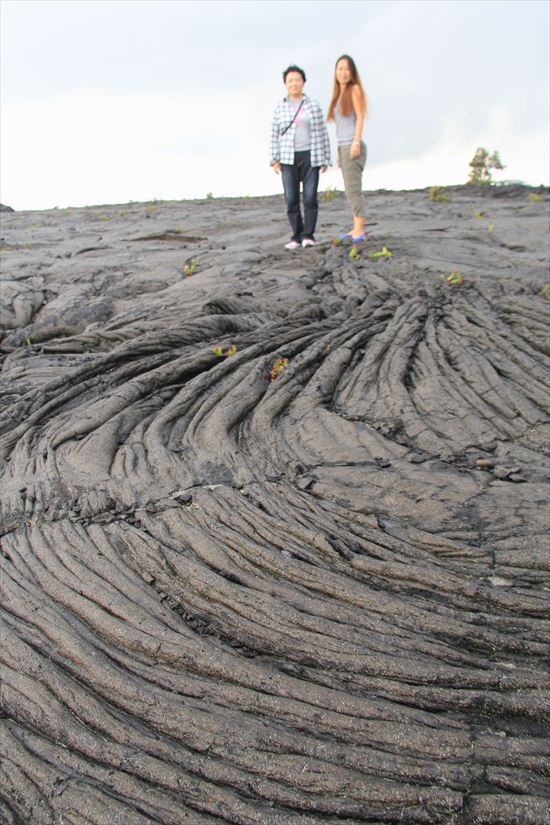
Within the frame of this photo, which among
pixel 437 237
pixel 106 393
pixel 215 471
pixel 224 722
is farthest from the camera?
pixel 437 237

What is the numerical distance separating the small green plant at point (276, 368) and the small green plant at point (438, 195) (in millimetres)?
11918

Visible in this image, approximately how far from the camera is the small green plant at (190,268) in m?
9.62

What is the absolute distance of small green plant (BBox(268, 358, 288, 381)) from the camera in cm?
579

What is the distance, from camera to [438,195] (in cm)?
1652

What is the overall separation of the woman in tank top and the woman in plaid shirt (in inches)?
10.9

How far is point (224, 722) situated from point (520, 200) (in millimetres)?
16433

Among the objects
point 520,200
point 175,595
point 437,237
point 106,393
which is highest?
point 520,200

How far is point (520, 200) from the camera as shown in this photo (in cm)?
1603

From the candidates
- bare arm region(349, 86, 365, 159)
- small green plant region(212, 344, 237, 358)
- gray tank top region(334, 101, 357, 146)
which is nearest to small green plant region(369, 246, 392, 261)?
bare arm region(349, 86, 365, 159)

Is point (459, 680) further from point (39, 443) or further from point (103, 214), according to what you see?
point (103, 214)

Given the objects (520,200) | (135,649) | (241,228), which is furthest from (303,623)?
(520,200)

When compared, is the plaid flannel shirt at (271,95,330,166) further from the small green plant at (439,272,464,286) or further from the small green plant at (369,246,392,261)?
the small green plant at (439,272,464,286)

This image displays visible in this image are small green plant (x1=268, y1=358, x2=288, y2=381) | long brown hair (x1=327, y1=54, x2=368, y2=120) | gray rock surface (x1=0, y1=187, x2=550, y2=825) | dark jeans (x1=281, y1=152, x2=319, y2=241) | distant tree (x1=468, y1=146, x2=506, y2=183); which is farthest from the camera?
distant tree (x1=468, y1=146, x2=506, y2=183)

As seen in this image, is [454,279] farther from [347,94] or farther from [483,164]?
[483,164]
